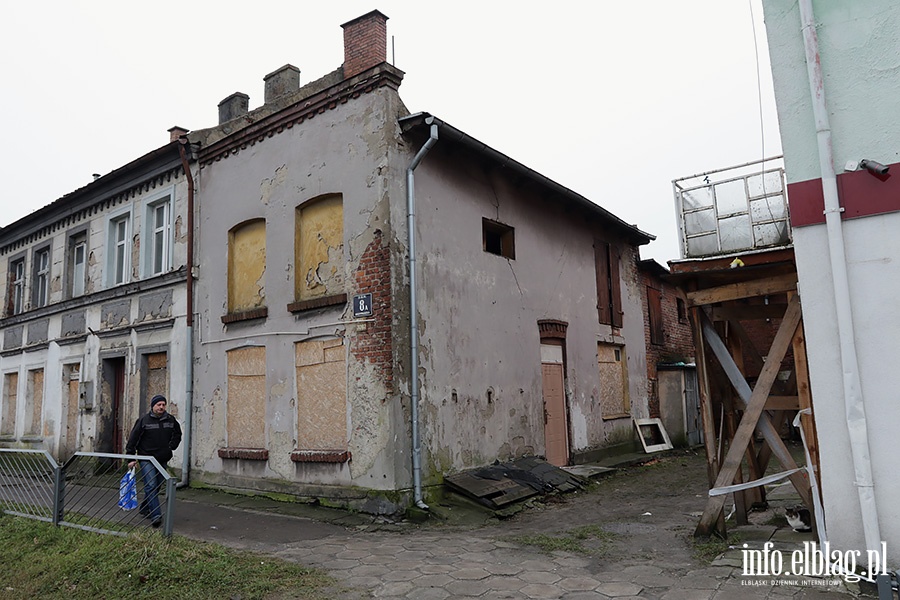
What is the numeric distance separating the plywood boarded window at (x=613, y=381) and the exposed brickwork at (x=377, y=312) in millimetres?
6935

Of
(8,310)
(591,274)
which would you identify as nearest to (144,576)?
(591,274)

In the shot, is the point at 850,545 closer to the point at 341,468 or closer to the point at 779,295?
the point at 779,295

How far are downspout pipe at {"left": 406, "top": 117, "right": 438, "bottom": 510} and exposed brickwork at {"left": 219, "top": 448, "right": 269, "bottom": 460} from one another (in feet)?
9.47

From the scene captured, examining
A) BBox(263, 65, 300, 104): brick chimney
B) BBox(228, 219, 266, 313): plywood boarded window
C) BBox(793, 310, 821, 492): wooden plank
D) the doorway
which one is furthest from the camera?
the doorway

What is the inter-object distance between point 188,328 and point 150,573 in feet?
22.4

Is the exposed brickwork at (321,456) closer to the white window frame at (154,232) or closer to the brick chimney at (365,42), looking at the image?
the white window frame at (154,232)

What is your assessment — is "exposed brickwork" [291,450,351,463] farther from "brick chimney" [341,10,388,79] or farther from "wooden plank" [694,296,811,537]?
"brick chimney" [341,10,388,79]

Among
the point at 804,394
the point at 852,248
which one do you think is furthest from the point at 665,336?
the point at 852,248

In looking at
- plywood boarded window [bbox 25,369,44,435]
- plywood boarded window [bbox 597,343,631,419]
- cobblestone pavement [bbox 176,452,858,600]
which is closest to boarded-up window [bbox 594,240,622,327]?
plywood boarded window [bbox 597,343,631,419]

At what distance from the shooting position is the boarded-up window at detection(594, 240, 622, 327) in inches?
584

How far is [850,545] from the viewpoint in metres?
5.10

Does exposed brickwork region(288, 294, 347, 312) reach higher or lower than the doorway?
higher

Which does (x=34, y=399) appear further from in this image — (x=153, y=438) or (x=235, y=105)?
(x=153, y=438)

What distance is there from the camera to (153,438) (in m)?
8.30
